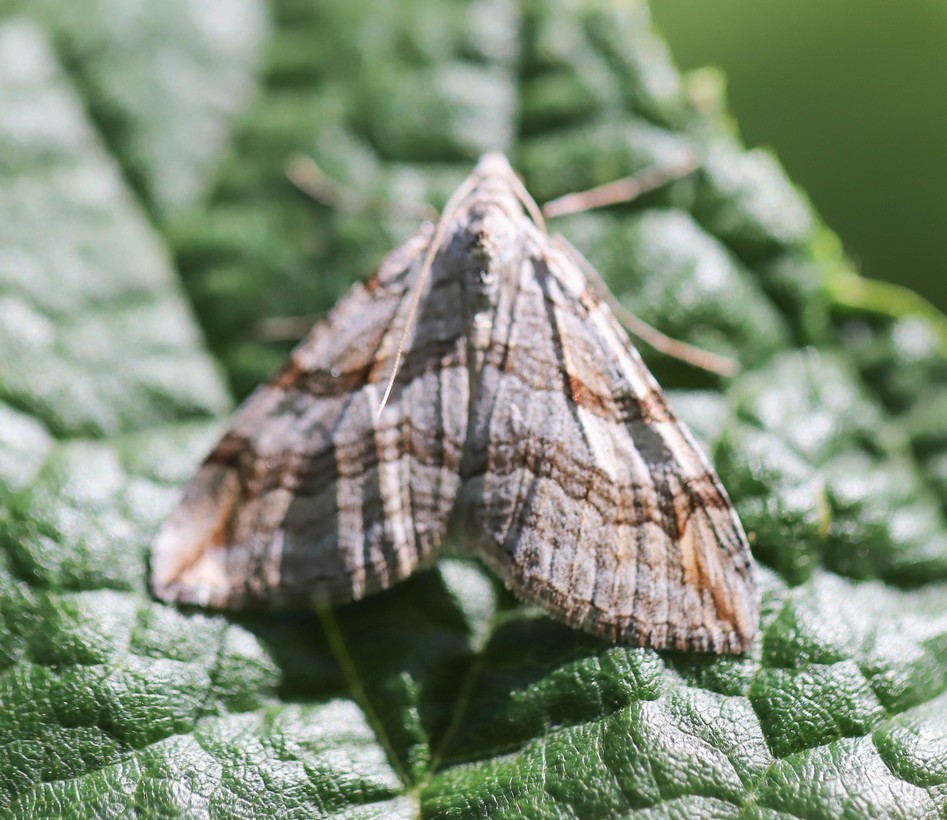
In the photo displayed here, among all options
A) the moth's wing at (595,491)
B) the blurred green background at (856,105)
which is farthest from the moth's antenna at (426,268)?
the blurred green background at (856,105)

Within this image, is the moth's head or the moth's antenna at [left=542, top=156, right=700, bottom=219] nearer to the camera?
the moth's head

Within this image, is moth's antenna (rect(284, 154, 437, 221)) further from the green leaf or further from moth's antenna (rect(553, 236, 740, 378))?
moth's antenna (rect(553, 236, 740, 378))

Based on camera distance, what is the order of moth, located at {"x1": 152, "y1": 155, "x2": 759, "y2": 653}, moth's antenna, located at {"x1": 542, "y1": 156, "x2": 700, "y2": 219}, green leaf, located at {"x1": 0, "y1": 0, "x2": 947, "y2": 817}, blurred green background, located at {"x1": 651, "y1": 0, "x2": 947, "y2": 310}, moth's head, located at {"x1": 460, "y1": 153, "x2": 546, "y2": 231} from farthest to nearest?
blurred green background, located at {"x1": 651, "y1": 0, "x2": 947, "y2": 310}
moth's antenna, located at {"x1": 542, "y1": 156, "x2": 700, "y2": 219}
moth's head, located at {"x1": 460, "y1": 153, "x2": 546, "y2": 231}
moth, located at {"x1": 152, "y1": 155, "x2": 759, "y2": 653}
green leaf, located at {"x1": 0, "y1": 0, "x2": 947, "y2": 817}

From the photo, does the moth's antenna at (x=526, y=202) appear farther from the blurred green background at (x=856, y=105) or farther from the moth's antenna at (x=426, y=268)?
the blurred green background at (x=856, y=105)

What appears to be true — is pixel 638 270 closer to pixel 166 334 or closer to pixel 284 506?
pixel 284 506

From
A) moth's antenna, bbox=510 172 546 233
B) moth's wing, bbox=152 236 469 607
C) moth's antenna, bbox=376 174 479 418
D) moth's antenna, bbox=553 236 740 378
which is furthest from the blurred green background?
moth's wing, bbox=152 236 469 607

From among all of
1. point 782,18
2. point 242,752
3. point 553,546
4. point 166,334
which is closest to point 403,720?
point 242,752

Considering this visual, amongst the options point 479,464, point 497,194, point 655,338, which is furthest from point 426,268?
point 655,338
